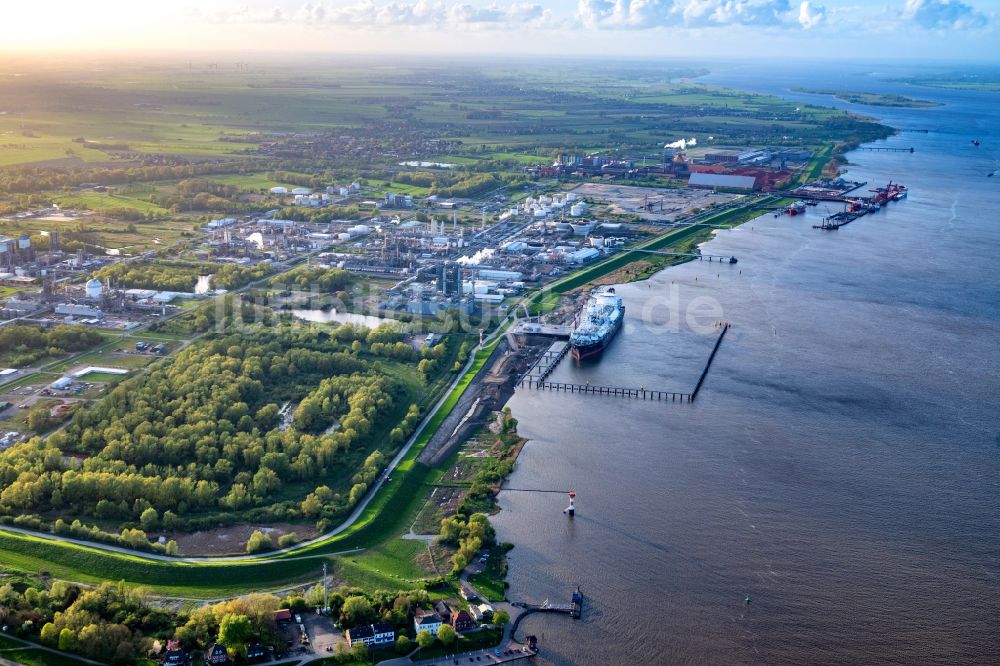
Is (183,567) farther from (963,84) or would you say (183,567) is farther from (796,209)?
(963,84)

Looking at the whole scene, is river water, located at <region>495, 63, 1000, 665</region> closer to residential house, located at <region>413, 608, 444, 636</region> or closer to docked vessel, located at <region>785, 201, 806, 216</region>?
residential house, located at <region>413, 608, 444, 636</region>

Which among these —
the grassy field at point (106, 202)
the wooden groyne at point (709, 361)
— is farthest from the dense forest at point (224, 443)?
the grassy field at point (106, 202)

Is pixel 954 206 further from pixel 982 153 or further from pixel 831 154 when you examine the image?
pixel 982 153

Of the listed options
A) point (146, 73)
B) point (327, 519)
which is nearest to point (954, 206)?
point (327, 519)

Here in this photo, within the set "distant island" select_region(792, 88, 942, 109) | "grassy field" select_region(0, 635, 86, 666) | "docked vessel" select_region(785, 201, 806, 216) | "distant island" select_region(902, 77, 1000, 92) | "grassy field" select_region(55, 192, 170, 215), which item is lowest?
"grassy field" select_region(0, 635, 86, 666)

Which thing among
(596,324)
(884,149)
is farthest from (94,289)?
(884,149)

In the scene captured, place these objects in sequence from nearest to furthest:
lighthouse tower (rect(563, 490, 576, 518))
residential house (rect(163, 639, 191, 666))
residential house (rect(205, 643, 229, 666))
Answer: residential house (rect(163, 639, 191, 666)) → residential house (rect(205, 643, 229, 666)) → lighthouse tower (rect(563, 490, 576, 518))

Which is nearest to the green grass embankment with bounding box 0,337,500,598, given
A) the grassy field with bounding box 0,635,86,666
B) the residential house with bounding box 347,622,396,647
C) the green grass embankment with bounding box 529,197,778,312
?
the residential house with bounding box 347,622,396,647

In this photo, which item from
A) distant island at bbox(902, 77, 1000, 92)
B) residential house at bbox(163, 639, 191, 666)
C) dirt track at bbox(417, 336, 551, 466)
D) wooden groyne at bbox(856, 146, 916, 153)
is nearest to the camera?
residential house at bbox(163, 639, 191, 666)
